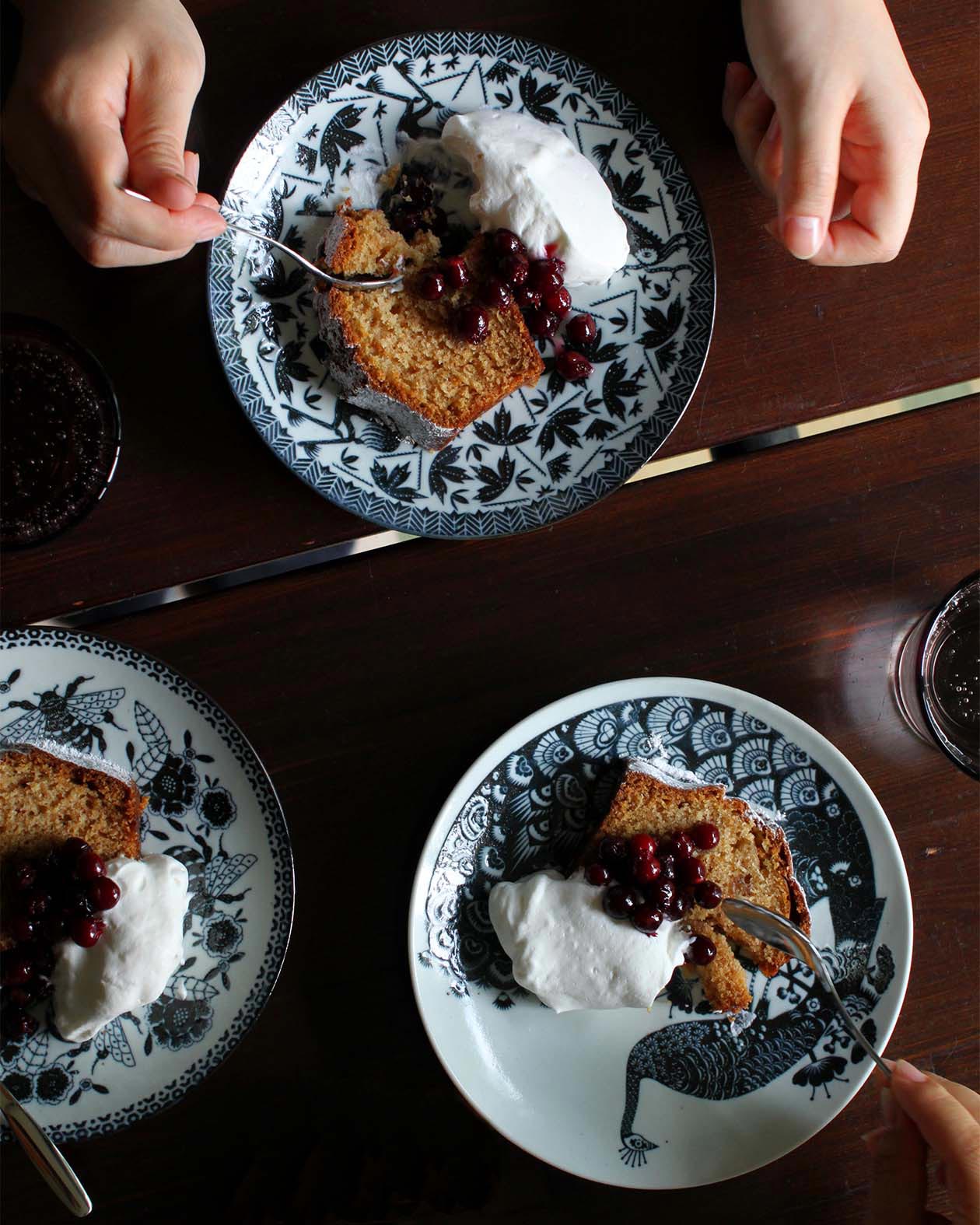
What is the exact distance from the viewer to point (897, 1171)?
1.32 m

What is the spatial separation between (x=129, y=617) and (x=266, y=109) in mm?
730

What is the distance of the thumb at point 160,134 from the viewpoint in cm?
114

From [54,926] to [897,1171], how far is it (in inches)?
46.4

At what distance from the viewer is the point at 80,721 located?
4.34ft

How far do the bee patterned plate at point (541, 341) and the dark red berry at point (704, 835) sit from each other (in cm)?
47

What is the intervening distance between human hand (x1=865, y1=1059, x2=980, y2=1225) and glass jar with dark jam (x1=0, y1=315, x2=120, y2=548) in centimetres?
138

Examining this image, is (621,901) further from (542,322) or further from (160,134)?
(160,134)

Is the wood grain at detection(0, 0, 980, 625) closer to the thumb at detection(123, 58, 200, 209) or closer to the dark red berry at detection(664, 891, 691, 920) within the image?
the thumb at detection(123, 58, 200, 209)

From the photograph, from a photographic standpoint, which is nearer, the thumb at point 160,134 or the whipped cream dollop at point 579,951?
the thumb at point 160,134

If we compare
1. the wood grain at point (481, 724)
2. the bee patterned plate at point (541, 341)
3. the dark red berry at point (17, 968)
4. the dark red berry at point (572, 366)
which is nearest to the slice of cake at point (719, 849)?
the wood grain at point (481, 724)

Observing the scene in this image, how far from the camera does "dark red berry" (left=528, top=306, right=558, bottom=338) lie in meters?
1.34

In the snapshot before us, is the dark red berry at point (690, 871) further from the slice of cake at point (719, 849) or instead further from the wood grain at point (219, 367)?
the wood grain at point (219, 367)

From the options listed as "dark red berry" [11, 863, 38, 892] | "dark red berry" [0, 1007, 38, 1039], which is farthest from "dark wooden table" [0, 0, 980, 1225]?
"dark red berry" [11, 863, 38, 892]

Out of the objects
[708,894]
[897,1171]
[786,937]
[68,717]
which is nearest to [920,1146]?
[897,1171]
